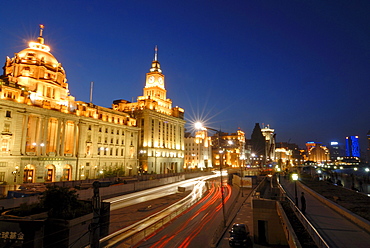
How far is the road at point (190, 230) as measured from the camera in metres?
20.8

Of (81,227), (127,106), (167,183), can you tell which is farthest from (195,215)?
(127,106)

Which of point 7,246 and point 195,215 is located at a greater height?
point 7,246

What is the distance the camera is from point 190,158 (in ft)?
446

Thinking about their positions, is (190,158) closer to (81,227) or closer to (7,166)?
(7,166)

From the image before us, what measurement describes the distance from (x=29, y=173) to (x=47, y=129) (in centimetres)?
1072

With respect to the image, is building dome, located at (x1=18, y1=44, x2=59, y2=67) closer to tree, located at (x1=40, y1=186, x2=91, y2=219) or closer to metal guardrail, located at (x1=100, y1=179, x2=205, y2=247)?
metal guardrail, located at (x1=100, y1=179, x2=205, y2=247)

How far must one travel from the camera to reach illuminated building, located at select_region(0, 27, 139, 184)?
49406mm

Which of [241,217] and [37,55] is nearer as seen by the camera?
[241,217]

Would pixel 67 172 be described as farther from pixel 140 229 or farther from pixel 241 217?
pixel 241 217

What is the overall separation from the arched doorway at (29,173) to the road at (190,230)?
125 ft

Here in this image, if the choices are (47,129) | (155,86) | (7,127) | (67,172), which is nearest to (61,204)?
(7,127)

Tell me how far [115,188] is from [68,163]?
23.9 m

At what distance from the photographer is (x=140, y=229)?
80.6 feet

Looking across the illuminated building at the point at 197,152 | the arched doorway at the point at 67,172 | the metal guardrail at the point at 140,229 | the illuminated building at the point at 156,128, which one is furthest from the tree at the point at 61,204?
the illuminated building at the point at 197,152
